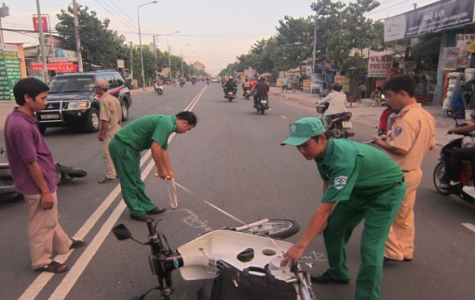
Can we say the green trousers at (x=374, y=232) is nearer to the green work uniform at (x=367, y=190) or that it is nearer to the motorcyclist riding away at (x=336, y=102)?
the green work uniform at (x=367, y=190)

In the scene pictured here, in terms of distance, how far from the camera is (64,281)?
3449mm

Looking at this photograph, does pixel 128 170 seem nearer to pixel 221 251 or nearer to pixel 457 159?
pixel 221 251

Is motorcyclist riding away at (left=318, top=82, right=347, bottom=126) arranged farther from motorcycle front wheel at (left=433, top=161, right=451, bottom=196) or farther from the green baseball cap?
the green baseball cap

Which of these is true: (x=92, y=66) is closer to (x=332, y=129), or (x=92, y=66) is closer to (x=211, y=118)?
(x=211, y=118)

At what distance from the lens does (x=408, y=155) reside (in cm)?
352

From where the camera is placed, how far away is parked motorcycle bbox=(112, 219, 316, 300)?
8.54ft

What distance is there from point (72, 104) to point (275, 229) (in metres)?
9.60

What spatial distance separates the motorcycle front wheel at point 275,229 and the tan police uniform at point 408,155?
3.18 ft

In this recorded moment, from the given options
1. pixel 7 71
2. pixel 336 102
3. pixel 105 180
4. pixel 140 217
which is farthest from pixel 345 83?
pixel 140 217

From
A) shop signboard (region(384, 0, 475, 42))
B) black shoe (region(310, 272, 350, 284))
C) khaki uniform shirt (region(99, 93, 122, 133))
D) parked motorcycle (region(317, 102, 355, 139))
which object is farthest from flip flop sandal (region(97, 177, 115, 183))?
shop signboard (region(384, 0, 475, 42))

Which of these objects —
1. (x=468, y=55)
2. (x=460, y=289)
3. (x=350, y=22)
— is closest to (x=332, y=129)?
(x=460, y=289)

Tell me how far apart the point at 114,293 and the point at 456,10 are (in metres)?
17.0

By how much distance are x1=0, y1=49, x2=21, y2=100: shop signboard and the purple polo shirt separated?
85.5 ft

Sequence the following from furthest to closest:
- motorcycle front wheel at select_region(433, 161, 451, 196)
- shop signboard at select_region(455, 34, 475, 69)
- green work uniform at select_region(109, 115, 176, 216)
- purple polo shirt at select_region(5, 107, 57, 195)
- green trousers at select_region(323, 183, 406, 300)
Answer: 1. shop signboard at select_region(455, 34, 475, 69)
2. motorcycle front wheel at select_region(433, 161, 451, 196)
3. green work uniform at select_region(109, 115, 176, 216)
4. purple polo shirt at select_region(5, 107, 57, 195)
5. green trousers at select_region(323, 183, 406, 300)
